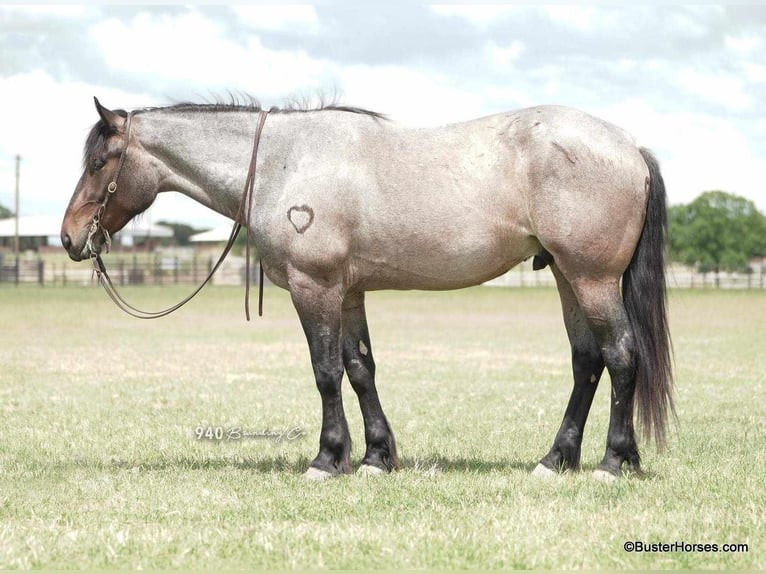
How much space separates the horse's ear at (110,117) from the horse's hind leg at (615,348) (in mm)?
3383

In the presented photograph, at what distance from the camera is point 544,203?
592 cm

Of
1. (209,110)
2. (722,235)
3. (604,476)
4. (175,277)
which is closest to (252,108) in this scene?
(209,110)

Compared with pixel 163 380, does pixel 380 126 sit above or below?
above

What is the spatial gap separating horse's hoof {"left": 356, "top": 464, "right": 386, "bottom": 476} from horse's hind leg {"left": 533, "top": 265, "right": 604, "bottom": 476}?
3.64 feet

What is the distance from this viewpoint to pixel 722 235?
84500 millimetres

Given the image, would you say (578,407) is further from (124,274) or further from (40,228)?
(40,228)

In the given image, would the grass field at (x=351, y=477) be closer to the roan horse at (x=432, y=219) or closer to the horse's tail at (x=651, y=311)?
the horse's tail at (x=651, y=311)

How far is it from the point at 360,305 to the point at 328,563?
2.61 metres

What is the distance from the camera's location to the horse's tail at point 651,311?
6.04 m

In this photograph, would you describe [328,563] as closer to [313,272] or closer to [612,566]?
[612,566]

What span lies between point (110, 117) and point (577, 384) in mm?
3790

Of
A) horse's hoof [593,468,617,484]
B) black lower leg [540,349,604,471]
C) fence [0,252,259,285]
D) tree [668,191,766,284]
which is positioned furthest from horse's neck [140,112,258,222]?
tree [668,191,766,284]

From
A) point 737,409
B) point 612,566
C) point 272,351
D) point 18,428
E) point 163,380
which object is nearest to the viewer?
point 612,566

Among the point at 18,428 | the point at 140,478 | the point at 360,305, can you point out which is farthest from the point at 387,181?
the point at 18,428
